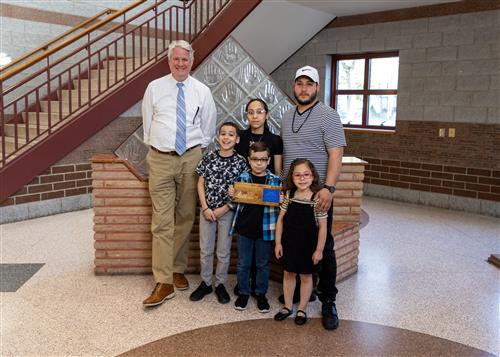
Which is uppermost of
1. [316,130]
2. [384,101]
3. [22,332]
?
[384,101]

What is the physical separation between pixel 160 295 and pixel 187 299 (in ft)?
0.68

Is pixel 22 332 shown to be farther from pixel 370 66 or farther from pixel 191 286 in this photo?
pixel 370 66

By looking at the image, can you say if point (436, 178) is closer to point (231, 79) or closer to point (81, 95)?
point (231, 79)

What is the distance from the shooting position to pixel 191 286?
3357 millimetres

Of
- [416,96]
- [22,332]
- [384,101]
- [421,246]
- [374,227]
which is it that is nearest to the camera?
[22,332]

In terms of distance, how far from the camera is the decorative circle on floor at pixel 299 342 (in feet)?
8.06

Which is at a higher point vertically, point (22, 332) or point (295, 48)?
point (295, 48)

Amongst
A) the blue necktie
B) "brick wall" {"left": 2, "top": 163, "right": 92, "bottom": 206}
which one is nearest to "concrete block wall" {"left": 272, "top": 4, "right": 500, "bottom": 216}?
"brick wall" {"left": 2, "top": 163, "right": 92, "bottom": 206}

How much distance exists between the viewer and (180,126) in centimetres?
301

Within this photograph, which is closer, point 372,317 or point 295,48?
point 372,317

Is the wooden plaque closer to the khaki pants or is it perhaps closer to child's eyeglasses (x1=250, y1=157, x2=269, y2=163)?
child's eyeglasses (x1=250, y1=157, x2=269, y2=163)

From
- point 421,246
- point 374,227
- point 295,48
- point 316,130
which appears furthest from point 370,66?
point 316,130

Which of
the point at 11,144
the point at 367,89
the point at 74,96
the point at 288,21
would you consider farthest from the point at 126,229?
the point at 367,89

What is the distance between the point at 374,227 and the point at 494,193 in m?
1.86
